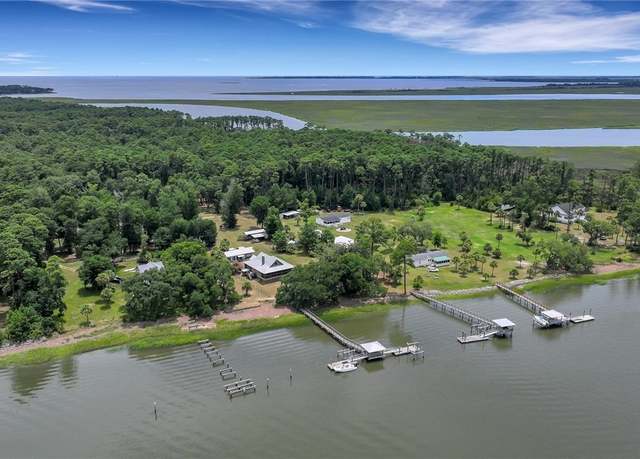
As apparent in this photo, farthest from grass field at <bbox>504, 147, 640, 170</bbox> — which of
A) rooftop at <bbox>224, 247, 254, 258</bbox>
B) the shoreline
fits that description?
rooftop at <bbox>224, 247, 254, 258</bbox>

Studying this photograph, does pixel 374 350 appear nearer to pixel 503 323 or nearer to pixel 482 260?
pixel 503 323

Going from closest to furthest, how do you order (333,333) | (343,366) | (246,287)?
(343,366) → (333,333) → (246,287)

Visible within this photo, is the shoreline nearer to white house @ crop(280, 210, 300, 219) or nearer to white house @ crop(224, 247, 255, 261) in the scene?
white house @ crop(224, 247, 255, 261)

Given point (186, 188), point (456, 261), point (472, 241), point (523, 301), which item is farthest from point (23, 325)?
point (472, 241)

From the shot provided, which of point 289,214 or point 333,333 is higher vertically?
point 289,214

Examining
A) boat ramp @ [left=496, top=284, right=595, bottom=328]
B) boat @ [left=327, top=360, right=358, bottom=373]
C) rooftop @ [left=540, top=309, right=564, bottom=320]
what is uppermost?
rooftop @ [left=540, top=309, right=564, bottom=320]

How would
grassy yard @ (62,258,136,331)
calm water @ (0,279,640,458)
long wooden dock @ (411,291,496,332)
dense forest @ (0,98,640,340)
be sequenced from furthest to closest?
dense forest @ (0,98,640,340) → grassy yard @ (62,258,136,331) → long wooden dock @ (411,291,496,332) → calm water @ (0,279,640,458)

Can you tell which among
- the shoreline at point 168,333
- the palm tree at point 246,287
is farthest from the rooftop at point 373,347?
the palm tree at point 246,287
